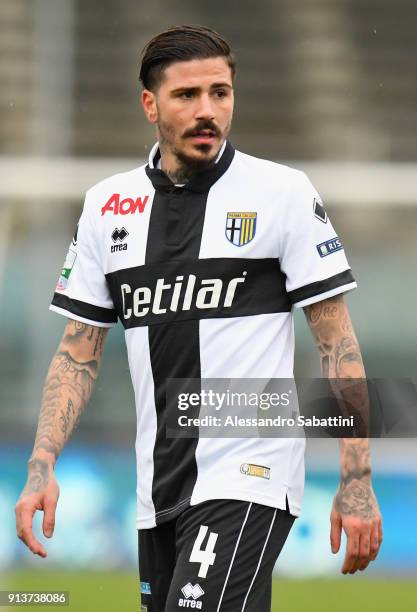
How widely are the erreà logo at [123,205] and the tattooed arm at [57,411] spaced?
0.32 meters

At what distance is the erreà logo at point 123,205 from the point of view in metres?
3.71

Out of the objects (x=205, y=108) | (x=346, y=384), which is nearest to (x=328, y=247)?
(x=346, y=384)

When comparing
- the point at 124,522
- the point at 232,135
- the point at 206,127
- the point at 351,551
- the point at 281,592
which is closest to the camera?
the point at 351,551

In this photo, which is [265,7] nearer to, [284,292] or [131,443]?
[131,443]

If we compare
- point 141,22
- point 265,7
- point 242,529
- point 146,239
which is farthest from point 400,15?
point 242,529

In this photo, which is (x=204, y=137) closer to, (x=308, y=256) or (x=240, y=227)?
(x=240, y=227)

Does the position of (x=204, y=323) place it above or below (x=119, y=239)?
below

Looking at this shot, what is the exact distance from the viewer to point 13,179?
7.38 metres

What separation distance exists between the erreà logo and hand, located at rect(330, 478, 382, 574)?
3.03ft

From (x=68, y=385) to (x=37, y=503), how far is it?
361mm

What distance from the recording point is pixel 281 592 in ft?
22.4

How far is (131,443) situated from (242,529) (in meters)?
3.83

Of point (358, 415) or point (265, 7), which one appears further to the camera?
point (265, 7)

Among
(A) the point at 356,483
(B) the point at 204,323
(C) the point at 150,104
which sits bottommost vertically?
(A) the point at 356,483
